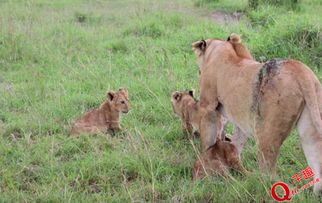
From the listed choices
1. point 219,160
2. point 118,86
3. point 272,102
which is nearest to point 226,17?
point 118,86

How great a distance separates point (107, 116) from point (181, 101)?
801mm

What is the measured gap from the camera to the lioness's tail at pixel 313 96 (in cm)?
383

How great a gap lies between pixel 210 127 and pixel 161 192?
0.77m

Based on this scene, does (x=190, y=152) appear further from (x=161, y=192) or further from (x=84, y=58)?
(x=84, y=58)

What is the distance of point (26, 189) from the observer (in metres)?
4.64

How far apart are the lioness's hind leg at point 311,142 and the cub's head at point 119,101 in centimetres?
248

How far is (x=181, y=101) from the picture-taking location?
A: 19.0 ft

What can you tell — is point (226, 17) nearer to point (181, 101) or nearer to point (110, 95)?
point (110, 95)

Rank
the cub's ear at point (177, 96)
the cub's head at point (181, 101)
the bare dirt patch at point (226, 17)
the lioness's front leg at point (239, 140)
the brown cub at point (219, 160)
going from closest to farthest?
the brown cub at point (219, 160), the lioness's front leg at point (239, 140), the cub's head at point (181, 101), the cub's ear at point (177, 96), the bare dirt patch at point (226, 17)

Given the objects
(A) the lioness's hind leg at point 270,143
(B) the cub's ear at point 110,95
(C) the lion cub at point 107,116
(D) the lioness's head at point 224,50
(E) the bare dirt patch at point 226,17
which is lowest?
(C) the lion cub at point 107,116

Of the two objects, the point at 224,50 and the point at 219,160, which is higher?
the point at 224,50

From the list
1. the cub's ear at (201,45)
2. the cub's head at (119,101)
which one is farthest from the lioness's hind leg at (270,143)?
the cub's head at (119,101)

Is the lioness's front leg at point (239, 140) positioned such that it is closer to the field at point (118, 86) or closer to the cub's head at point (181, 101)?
the field at point (118, 86)

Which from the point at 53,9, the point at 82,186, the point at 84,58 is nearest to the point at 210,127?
the point at 82,186
